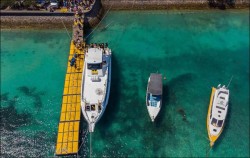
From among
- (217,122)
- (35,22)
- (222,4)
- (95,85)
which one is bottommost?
(217,122)

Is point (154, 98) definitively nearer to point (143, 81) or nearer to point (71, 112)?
point (143, 81)

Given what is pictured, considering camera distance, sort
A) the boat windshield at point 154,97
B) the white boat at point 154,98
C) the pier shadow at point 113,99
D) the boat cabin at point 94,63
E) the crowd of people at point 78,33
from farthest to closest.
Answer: the crowd of people at point 78,33
the boat cabin at point 94,63
the boat windshield at point 154,97
the pier shadow at point 113,99
the white boat at point 154,98

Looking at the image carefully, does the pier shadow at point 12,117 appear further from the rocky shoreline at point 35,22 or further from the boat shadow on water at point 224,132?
the boat shadow on water at point 224,132

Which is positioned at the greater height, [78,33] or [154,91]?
[78,33]

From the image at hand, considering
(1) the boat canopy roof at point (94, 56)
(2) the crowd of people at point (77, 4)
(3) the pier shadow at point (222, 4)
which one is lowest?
(1) the boat canopy roof at point (94, 56)

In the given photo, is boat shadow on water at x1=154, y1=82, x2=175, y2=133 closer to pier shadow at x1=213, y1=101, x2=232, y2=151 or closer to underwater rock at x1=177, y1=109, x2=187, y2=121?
underwater rock at x1=177, y1=109, x2=187, y2=121

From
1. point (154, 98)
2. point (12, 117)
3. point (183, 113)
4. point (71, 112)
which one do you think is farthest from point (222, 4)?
point (12, 117)

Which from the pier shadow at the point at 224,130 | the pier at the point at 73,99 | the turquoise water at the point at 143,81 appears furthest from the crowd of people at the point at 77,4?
the pier shadow at the point at 224,130
